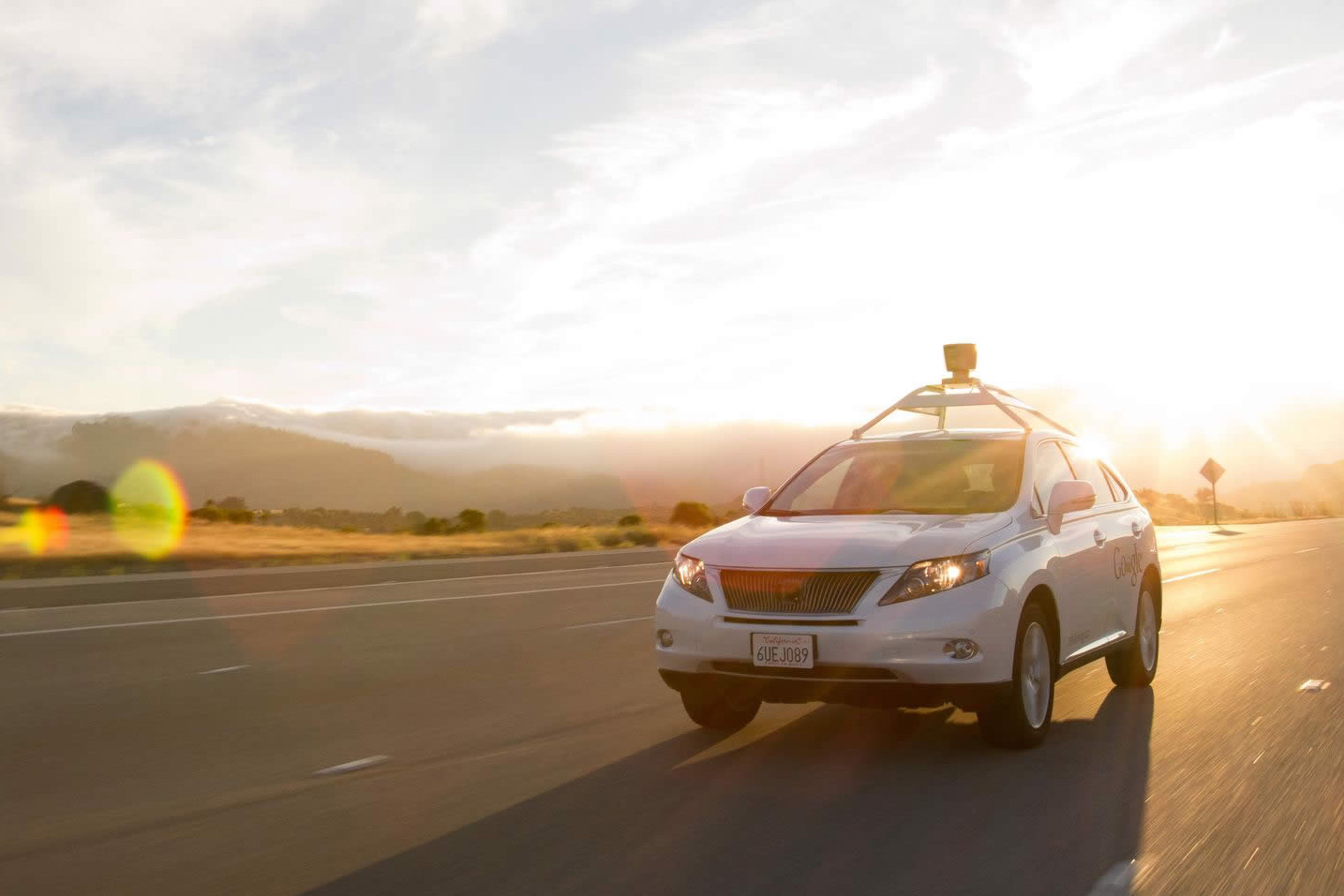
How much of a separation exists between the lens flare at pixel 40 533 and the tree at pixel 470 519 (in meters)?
20.4

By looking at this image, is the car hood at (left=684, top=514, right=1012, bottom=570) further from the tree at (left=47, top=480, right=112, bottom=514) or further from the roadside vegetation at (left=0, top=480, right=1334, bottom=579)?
the tree at (left=47, top=480, right=112, bottom=514)

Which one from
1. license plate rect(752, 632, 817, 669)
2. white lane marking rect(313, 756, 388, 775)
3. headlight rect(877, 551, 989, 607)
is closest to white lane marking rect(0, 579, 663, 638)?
white lane marking rect(313, 756, 388, 775)

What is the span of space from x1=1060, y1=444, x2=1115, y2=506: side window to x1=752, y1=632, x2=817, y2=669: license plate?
3159mm

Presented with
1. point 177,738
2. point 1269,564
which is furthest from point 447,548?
point 177,738

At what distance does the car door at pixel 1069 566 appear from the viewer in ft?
27.2

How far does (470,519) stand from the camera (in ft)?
230

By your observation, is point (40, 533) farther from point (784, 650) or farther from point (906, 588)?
point (906, 588)

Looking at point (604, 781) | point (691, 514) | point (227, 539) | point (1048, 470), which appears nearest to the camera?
point (604, 781)

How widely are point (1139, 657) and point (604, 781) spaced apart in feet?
15.7

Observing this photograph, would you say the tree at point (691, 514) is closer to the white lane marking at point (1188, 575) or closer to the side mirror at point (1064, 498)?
the white lane marking at point (1188, 575)

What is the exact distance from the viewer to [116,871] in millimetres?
5418

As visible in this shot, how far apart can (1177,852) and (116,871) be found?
4.10 m

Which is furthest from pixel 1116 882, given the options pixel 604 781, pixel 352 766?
pixel 352 766

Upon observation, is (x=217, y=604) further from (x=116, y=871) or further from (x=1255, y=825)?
(x=1255, y=825)
